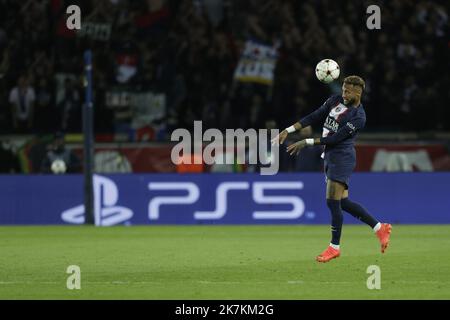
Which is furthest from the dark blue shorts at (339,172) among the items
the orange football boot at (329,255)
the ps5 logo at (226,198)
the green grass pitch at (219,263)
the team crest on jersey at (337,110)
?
the ps5 logo at (226,198)

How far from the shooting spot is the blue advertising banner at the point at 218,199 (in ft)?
68.5

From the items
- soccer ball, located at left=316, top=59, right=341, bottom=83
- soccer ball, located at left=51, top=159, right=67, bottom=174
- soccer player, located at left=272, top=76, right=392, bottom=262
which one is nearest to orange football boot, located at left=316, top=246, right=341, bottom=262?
soccer player, located at left=272, top=76, right=392, bottom=262

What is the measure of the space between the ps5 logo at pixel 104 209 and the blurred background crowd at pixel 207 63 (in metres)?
2.29

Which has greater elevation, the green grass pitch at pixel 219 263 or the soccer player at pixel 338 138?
the soccer player at pixel 338 138

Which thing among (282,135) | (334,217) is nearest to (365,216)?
(334,217)

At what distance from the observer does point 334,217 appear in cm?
1312

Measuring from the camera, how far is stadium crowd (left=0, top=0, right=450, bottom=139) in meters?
23.0

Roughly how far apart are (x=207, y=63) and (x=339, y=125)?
35.9ft

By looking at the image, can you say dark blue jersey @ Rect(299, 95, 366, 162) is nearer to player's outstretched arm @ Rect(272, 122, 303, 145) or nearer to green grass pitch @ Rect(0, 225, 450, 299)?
player's outstretched arm @ Rect(272, 122, 303, 145)

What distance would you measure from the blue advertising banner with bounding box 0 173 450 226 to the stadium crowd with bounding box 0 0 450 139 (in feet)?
6.80

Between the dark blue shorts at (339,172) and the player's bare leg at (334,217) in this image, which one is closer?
the player's bare leg at (334,217)

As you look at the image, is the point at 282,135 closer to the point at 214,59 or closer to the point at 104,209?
the point at 104,209

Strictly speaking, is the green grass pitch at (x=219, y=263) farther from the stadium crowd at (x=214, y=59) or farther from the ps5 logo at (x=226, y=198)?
the stadium crowd at (x=214, y=59)
